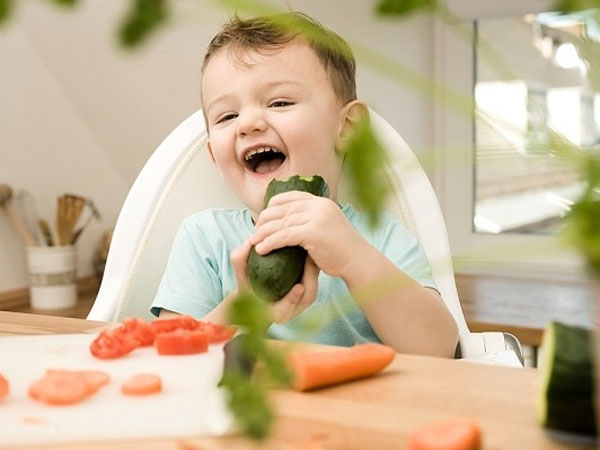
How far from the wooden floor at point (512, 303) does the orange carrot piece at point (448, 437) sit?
51.0 inches

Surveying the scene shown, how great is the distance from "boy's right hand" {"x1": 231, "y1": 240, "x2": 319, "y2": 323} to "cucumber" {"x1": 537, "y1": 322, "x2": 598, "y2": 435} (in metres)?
0.42

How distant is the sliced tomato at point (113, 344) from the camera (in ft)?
2.17

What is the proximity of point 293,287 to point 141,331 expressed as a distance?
7.5 inches

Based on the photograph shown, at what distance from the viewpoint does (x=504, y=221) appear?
2.89 m

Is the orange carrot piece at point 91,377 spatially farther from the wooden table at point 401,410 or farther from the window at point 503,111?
the window at point 503,111

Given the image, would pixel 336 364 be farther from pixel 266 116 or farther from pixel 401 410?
pixel 266 116

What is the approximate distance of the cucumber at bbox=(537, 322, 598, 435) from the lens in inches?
16.1

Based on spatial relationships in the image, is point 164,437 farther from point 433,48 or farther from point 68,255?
point 433,48

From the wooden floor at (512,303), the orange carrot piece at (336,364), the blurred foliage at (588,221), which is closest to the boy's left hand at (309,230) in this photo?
the orange carrot piece at (336,364)

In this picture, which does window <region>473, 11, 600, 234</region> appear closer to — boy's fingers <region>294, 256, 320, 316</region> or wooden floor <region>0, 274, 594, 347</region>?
wooden floor <region>0, 274, 594, 347</region>

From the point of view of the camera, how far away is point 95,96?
2.71 m

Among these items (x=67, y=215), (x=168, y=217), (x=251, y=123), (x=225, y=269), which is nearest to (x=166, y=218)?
(x=168, y=217)

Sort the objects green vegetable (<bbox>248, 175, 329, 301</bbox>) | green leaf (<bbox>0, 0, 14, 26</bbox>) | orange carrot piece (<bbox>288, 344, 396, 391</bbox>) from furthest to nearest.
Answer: green vegetable (<bbox>248, 175, 329, 301</bbox>) → orange carrot piece (<bbox>288, 344, 396, 391</bbox>) → green leaf (<bbox>0, 0, 14, 26</bbox>)

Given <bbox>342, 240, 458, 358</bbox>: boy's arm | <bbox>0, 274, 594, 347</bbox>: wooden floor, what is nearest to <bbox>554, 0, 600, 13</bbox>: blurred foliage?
<bbox>342, 240, 458, 358</bbox>: boy's arm
